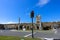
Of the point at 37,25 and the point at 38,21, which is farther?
the point at 37,25

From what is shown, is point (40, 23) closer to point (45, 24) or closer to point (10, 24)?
point (45, 24)

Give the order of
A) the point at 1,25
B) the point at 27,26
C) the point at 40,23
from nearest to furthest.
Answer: the point at 40,23, the point at 27,26, the point at 1,25

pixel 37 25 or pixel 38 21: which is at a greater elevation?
pixel 38 21

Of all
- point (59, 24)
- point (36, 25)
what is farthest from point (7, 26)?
point (59, 24)

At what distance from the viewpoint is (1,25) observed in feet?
197

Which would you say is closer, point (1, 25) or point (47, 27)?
point (47, 27)

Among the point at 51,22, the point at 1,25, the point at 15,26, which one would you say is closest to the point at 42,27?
the point at 51,22

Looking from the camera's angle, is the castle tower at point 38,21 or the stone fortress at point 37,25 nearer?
the castle tower at point 38,21

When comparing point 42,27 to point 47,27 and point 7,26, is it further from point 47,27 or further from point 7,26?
point 7,26

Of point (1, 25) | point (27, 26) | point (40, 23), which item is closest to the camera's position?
point (40, 23)

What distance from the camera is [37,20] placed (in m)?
53.0

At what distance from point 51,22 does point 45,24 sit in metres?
2.67

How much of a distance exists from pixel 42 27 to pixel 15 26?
1049cm

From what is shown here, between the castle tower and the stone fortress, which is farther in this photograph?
the stone fortress
